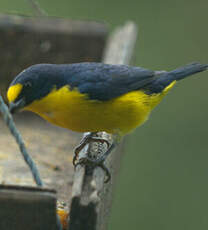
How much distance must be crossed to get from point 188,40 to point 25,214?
8174 mm

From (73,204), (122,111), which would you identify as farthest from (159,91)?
(73,204)

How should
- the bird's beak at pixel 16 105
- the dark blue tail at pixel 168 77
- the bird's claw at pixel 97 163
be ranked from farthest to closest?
the dark blue tail at pixel 168 77 → the bird's beak at pixel 16 105 → the bird's claw at pixel 97 163

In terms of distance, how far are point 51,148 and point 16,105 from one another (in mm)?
1206

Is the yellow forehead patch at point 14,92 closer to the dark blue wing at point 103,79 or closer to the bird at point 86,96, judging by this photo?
the bird at point 86,96

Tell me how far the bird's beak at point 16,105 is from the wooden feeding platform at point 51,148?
348mm

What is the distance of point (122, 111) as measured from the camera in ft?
9.09

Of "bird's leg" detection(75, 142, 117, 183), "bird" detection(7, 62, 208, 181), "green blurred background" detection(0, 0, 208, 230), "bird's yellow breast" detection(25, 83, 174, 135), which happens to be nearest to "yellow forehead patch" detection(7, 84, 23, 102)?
"bird" detection(7, 62, 208, 181)

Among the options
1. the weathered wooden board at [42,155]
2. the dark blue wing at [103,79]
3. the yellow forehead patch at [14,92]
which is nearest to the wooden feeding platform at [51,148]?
the weathered wooden board at [42,155]

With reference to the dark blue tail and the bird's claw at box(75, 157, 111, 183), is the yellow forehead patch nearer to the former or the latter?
the bird's claw at box(75, 157, 111, 183)

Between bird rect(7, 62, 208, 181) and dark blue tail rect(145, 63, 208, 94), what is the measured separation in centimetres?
4

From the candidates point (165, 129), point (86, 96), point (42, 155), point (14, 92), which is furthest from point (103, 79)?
point (165, 129)

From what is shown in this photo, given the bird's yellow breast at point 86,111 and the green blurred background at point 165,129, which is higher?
the green blurred background at point 165,129

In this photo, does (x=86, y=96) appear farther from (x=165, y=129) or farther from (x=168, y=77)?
(x=165, y=129)

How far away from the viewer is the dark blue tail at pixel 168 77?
316cm
